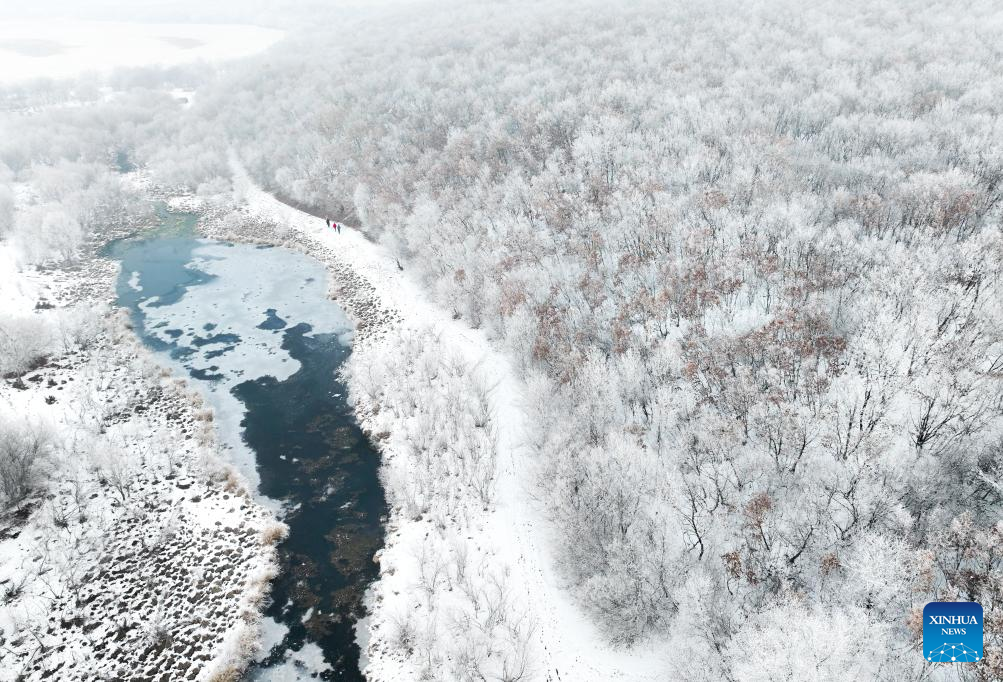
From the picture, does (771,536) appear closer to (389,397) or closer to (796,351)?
(796,351)

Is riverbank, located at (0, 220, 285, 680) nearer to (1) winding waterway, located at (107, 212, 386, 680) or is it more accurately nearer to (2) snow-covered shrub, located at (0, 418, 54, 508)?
(2) snow-covered shrub, located at (0, 418, 54, 508)

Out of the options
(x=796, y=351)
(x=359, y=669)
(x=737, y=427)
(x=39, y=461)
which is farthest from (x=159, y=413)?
(x=796, y=351)

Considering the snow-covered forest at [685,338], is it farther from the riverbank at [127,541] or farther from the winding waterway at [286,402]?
the riverbank at [127,541]

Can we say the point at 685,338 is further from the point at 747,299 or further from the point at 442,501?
the point at 442,501

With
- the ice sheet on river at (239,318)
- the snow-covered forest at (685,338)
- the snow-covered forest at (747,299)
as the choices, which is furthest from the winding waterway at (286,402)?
the snow-covered forest at (747,299)

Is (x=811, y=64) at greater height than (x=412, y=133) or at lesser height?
greater
